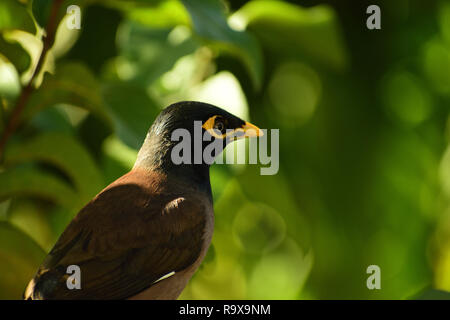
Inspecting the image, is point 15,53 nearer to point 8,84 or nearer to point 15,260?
point 15,260

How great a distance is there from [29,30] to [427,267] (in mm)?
1086

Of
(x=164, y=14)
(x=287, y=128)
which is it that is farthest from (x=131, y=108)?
(x=287, y=128)

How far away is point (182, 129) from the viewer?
1.54 ft

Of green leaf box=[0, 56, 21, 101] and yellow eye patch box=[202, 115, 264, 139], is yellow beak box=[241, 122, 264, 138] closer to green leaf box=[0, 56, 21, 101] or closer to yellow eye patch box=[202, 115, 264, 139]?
yellow eye patch box=[202, 115, 264, 139]

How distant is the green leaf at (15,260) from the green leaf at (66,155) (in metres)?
0.10

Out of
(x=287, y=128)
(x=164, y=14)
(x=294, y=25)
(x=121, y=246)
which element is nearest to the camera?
(x=121, y=246)

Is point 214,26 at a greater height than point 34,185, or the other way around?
point 214,26

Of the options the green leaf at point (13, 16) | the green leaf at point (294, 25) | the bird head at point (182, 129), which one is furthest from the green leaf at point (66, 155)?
the green leaf at point (294, 25)

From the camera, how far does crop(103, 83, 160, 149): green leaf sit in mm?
614

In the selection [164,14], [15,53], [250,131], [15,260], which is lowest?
[15,260]

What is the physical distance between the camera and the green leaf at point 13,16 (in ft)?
2.15

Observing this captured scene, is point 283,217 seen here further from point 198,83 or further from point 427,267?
point 427,267

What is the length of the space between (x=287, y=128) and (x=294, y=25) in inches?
17.2
